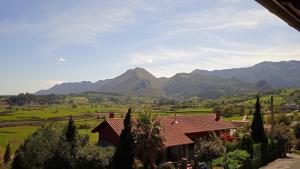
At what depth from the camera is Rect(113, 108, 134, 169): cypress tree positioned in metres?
27.5

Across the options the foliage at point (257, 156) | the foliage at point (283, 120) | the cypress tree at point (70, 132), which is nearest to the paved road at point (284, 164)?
the foliage at point (257, 156)

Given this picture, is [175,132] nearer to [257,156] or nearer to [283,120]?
[257,156]

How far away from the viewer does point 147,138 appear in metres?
29.9

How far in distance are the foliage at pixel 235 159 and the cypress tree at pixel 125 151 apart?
796cm

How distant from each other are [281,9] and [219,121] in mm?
53755

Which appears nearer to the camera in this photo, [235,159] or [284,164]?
[235,159]

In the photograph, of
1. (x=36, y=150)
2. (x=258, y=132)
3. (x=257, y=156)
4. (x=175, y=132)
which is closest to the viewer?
(x=36, y=150)

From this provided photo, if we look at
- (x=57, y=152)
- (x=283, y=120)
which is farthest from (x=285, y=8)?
(x=283, y=120)

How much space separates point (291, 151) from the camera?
56.0 metres

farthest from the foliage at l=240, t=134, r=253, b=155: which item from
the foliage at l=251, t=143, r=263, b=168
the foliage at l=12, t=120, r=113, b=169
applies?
the foliage at l=12, t=120, r=113, b=169

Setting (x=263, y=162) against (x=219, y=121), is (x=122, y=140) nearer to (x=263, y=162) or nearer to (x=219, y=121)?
(x=263, y=162)

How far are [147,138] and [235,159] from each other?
28.1 ft

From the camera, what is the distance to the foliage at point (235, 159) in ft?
103

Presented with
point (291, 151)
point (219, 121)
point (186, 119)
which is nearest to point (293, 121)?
point (291, 151)
